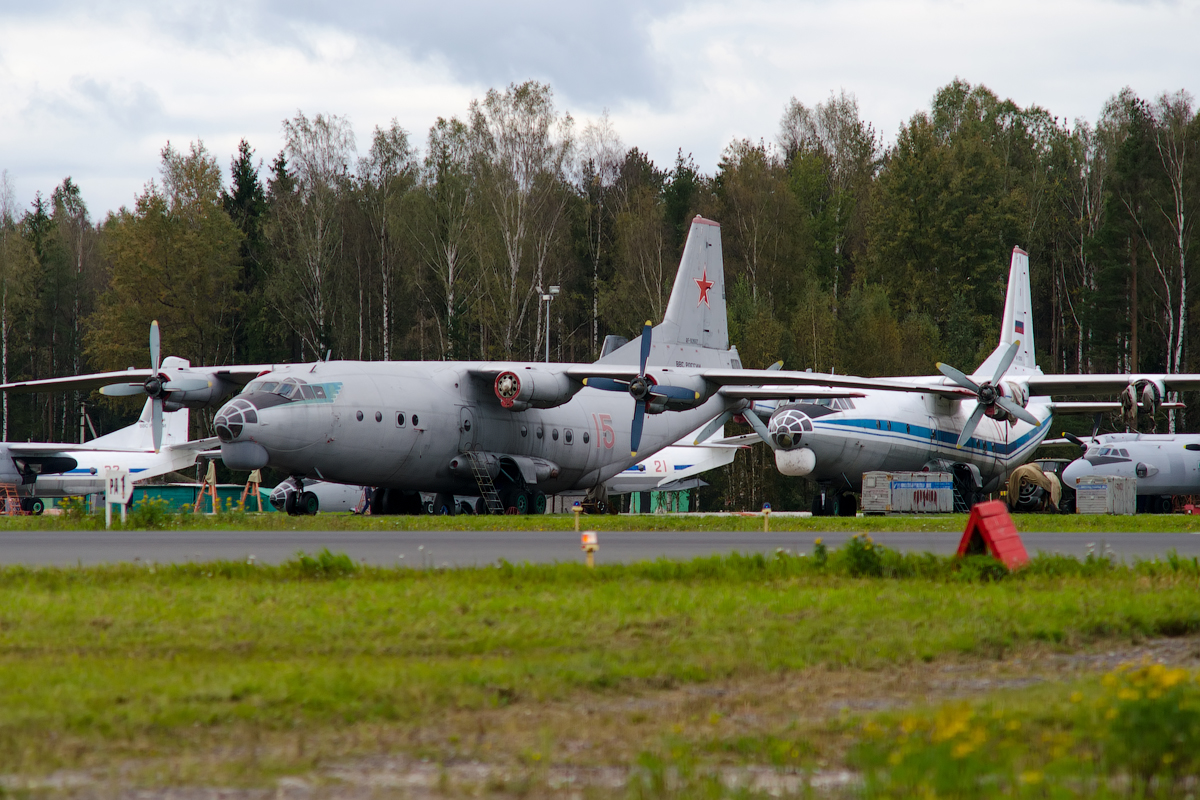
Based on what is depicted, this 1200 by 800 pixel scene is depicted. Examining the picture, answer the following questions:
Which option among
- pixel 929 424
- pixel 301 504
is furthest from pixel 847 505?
pixel 301 504

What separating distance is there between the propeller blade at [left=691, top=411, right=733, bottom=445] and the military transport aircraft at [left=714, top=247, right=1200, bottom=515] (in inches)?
127

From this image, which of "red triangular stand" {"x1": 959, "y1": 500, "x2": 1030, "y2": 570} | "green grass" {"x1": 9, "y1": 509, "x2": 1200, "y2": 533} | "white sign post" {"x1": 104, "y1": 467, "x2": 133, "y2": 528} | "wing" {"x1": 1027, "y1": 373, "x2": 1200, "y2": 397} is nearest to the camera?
"red triangular stand" {"x1": 959, "y1": 500, "x2": 1030, "y2": 570}

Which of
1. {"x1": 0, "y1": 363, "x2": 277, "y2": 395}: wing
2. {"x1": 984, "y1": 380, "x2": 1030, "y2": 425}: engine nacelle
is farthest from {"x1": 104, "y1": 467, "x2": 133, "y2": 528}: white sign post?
{"x1": 984, "y1": 380, "x2": 1030, "y2": 425}: engine nacelle

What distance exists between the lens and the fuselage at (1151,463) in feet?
134

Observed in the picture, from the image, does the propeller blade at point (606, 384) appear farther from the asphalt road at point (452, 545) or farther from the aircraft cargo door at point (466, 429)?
the asphalt road at point (452, 545)

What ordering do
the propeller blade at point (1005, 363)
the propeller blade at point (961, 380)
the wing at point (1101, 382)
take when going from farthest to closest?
the propeller blade at point (1005, 363) → the propeller blade at point (961, 380) → the wing at point (1101, 382)

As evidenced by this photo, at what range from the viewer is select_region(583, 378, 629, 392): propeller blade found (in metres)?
32.5

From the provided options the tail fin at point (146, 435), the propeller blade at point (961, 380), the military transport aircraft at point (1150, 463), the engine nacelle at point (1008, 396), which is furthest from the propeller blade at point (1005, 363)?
the tail fin at point (146, 435)

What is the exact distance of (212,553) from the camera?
1515 centimetres

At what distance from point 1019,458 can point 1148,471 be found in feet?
14.5

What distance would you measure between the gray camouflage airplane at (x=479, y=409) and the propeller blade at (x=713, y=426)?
105 inches

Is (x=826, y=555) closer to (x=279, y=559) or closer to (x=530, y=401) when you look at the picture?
(x=279, y=559)

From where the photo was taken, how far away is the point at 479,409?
31.9m

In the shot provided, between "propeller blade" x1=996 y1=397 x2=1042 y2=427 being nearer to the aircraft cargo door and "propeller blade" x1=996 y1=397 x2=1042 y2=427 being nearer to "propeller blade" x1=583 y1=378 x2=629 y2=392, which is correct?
Result: "propeller blade" x1=583 y1=378 x2=629 y2=392
